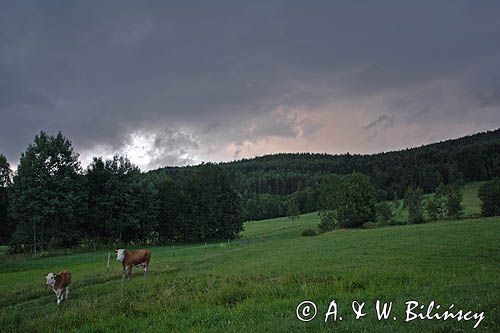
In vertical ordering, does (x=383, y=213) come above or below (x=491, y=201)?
below

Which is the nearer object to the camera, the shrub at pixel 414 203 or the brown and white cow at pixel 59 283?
the brown and white cow at pixel 59 283

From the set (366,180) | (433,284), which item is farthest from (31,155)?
(366,180)

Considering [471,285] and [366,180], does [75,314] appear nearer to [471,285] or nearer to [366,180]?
[471,285]

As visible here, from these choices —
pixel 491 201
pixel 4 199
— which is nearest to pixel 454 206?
pixel 491 201

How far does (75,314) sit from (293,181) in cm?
18913

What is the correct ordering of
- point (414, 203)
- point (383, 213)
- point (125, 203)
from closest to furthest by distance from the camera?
point (125, 203)
point (383, 213)
point (414, 203)

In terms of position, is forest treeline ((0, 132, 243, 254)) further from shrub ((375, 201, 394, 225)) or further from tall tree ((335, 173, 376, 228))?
shrub ((375, 201, 394, 225))

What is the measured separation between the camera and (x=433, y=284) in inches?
542

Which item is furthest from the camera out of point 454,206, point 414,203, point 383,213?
point 414,203

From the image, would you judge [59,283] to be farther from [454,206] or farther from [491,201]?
[491,201]

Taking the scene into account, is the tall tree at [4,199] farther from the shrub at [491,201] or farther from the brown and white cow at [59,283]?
the shrub at [491,201]

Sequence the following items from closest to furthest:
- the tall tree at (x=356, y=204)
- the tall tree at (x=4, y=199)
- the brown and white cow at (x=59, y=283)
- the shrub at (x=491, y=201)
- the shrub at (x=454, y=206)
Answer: the brown and white cow at (x=59, y=283) → the tall tree at (x=4, y=199) → the shrub at (x=491, y=201) → the tall tree at (x=356, y=204) → the shrub at (x=454, y=206)

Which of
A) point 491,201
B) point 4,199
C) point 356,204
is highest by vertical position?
point 4,199

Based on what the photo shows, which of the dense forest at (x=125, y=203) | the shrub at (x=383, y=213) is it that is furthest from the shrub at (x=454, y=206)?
the shrub at (x=383, y=213)
